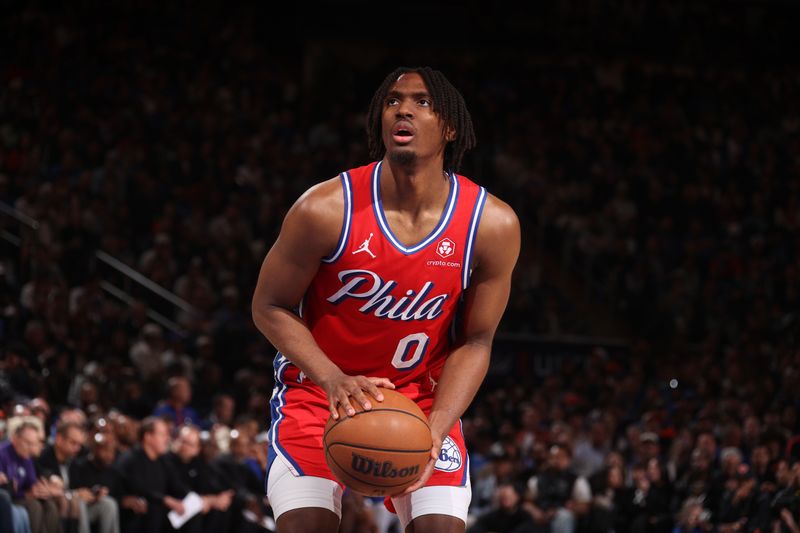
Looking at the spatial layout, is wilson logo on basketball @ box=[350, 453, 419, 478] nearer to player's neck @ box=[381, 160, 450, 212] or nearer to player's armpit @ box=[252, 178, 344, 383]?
player's armpit @ box=[252, 178, 344, 383]

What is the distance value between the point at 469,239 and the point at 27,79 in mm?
12434

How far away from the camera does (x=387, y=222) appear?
4125 mm

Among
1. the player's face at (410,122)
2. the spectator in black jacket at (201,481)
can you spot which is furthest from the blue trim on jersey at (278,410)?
the spectator in black jacket at (201,481)

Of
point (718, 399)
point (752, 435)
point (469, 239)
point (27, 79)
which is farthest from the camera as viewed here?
point (27, 79)

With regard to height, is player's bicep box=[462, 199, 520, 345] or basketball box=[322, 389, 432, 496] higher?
player's bicep box=[462, 199, 520, 345]

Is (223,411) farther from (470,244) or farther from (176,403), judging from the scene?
(470,244)

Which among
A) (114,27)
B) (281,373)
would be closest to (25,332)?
(114,27)

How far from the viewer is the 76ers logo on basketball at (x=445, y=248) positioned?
4.11 m

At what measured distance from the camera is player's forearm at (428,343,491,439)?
408cm

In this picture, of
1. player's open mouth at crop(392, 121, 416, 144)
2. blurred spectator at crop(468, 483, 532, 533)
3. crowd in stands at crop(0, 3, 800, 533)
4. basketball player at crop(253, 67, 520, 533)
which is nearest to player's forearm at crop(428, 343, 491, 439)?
basketball player at crop(253, 67, 520, 533)

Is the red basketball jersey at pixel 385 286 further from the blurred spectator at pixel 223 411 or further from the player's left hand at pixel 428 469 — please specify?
the blurred spectator at pixel 223 411

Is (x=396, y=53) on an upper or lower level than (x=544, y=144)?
upper

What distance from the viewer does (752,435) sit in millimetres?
10727

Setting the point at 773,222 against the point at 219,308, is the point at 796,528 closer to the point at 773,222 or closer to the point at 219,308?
the point at 219,308
